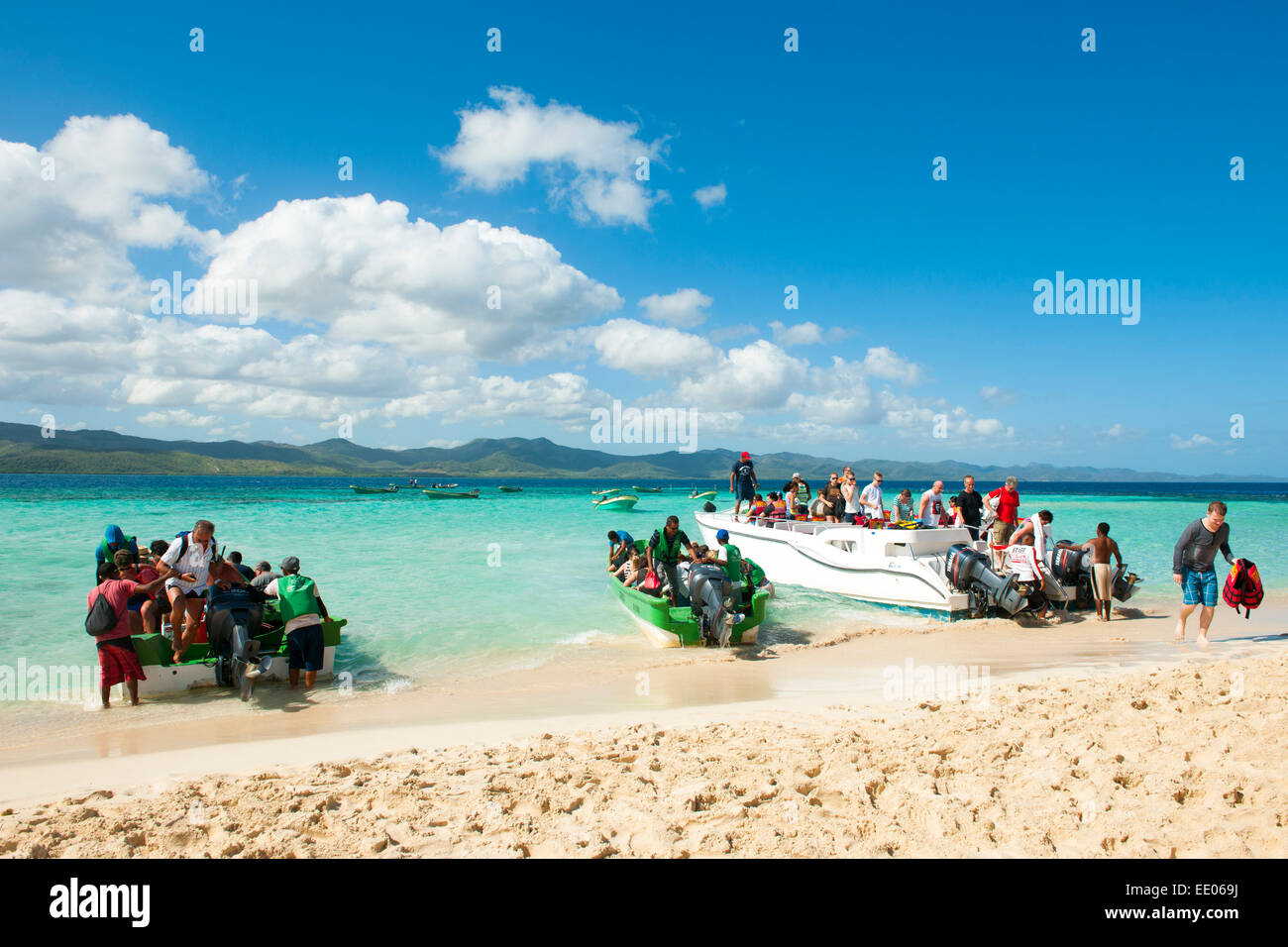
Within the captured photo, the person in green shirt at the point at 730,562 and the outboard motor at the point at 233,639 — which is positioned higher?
the person in green shirt at the point at 730,562

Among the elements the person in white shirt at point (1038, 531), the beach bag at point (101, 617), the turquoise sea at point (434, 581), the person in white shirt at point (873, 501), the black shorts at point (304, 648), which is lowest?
the turquoise sea at point (434, 581)

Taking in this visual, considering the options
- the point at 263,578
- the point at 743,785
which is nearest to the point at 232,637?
the point at 263,578

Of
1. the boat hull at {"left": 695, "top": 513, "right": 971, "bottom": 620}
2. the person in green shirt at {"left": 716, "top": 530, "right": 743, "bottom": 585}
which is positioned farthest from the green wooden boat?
the boat hull at {"left": 695, "top": 513, "right": 971, "bottom": 620}

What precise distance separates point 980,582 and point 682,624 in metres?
5.48

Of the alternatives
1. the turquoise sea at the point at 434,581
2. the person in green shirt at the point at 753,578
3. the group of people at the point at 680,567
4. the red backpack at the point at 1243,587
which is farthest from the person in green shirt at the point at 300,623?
the red backpack at the point at 1243,587

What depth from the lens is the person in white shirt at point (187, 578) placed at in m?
8.11

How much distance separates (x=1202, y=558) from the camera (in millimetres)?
8453

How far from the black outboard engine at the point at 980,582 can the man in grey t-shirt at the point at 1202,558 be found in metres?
2.49

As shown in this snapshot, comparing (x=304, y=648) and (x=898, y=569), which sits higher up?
(x=898, y=569)

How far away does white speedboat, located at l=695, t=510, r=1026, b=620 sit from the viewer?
11.7 m

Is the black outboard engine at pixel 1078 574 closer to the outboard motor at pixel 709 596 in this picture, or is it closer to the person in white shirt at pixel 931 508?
the person in white shirt at pixel 931 508

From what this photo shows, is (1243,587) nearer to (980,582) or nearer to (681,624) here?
(980,582)

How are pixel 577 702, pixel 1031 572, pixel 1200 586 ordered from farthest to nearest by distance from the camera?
pixel 1031 572, pixel 1200 586, pixel 577 702
